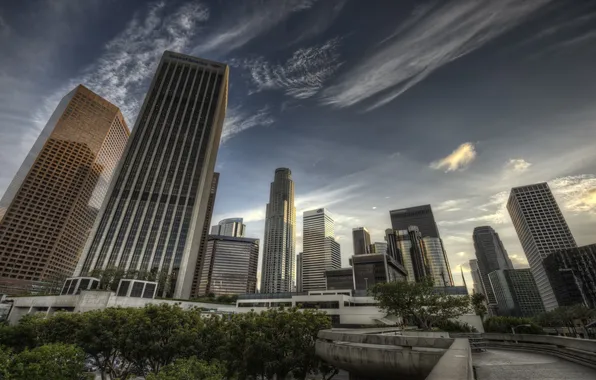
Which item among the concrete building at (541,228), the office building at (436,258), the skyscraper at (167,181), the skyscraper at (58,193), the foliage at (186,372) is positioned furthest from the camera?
the office building at (436,258)

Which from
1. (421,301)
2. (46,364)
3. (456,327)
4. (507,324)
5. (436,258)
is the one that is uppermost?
(436,258)

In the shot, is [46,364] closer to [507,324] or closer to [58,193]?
[507,324]

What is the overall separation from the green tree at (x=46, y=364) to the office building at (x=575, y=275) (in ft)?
570

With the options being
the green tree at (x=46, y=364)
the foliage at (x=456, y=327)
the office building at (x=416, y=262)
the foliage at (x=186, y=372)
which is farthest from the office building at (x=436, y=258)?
the green tree at (x=46, y=364)

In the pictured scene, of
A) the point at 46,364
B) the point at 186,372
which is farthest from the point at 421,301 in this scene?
the point at 46,364

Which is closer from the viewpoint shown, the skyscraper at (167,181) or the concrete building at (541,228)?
the skyscraper at (167,181)

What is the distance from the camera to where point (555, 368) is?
15070 millimetres

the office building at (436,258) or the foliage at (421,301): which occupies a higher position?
the office building at (436,258)

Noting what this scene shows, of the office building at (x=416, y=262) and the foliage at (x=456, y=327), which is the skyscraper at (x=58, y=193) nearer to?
the foliage at (x=456, y=327)

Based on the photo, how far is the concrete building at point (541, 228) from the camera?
581 ft

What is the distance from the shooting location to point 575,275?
390 feet

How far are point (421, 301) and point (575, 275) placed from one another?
136 m

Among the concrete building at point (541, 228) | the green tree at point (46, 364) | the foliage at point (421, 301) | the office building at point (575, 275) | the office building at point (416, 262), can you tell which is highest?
the concrete building at point (541, 228)

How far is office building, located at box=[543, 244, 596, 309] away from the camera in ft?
392
